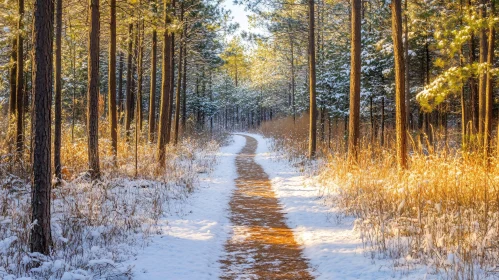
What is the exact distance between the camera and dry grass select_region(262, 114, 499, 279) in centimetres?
437

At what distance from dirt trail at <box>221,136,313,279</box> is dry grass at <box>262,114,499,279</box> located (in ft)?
4.06

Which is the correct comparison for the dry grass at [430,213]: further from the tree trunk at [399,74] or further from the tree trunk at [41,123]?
the tree trunk at [41,123]

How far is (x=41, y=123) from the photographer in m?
4.61

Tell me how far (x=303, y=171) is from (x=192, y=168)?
413cm

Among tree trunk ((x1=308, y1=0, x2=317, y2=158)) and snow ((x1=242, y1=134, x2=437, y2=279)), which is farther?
tree trunk ((x1=308, y1=0, x2=317, y2=158))

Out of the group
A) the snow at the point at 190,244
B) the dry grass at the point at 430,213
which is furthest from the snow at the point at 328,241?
the snow at the point at 190,244

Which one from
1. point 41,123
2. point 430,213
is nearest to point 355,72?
point 430,213

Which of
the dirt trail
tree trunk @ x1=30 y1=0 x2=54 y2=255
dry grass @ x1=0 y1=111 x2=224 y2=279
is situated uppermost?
tree trunk @ x1=30 y1=0 x2=54 y2=255

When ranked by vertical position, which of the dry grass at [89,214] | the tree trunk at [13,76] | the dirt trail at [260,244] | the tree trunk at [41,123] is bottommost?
the dirt trail at [260,244]

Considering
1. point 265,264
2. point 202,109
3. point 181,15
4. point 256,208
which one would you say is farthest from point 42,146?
point 202,109

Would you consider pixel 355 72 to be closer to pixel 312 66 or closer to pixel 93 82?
pixel 312 66

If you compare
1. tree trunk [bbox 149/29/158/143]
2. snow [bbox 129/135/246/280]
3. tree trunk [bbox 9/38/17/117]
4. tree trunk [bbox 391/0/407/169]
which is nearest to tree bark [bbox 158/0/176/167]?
tree trunk [bbox 149/29/158/143]

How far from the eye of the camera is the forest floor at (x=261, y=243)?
4.88 meters

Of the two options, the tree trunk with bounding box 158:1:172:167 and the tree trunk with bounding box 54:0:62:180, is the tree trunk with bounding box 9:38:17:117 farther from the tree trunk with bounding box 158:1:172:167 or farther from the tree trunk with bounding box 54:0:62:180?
the tree trunk with bounding box 158:1:172:167
